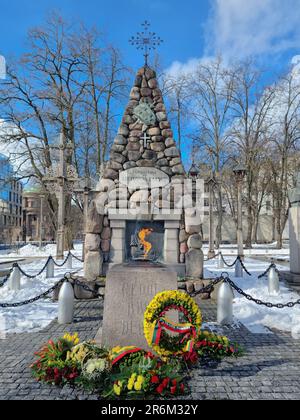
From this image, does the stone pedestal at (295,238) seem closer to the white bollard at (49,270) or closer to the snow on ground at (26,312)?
the snow on ground at (26,312)

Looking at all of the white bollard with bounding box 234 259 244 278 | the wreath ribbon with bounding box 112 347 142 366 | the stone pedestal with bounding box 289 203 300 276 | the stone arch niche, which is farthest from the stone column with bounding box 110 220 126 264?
the stone pedestal with bounding box 289 203 300 276

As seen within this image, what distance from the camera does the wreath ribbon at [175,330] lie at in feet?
12.6

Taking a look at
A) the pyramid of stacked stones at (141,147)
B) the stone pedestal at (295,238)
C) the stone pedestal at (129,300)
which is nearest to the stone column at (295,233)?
the stone pedestal at (295,238)

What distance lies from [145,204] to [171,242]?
1.48m

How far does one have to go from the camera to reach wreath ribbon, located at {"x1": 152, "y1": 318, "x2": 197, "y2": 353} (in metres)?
3.83

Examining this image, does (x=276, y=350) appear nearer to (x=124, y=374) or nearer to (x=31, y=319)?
(x=124, y=374)

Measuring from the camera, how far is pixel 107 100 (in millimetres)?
23547

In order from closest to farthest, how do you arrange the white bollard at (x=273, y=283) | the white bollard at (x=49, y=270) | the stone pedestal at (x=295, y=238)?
1. the white bollard at (x=273, y=283)
2. the stone pedestal at (x=295, y=238)
3. the white bollard at (x=49, y=270)

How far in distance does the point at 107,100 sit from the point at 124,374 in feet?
76.0

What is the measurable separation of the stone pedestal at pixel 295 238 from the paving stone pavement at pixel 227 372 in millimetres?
4947

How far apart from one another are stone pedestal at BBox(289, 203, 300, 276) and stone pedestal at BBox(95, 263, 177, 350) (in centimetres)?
718

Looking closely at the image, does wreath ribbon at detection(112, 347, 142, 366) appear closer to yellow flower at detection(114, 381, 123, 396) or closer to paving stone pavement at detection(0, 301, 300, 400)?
yellow flower at detection(114, 381, 123, 396)

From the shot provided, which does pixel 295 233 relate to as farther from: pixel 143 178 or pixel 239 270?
pixel 143 178
